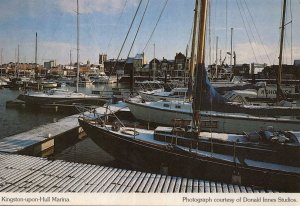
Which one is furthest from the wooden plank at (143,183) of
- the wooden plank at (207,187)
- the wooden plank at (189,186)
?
the wooden plank at (207,187)

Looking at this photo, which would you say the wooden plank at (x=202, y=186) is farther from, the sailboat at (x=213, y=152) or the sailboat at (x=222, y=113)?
the sailboat at (x=222, y=113)

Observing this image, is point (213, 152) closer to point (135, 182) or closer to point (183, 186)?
point (183, 186)

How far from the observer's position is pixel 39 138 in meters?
11.9

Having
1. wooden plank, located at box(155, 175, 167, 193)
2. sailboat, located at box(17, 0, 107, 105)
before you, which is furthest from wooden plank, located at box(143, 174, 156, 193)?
sailboat, located at box(17, 0, 107, 105)

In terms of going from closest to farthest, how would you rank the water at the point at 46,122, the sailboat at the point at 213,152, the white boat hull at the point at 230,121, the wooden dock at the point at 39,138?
1. the sailboat at the point at 213,152
2. the wooden dock at the point at 39,138
3. the water at the point at 46,122
4. the white boat hull at the point at 230,121

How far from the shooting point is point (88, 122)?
10555mm

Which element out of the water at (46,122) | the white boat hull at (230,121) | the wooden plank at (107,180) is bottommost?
the water at (46,122)

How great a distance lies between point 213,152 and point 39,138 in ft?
24.0

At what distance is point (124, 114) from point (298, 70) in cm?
3885

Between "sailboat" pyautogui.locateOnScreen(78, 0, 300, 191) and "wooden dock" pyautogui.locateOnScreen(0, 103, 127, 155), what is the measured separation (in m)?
2.46

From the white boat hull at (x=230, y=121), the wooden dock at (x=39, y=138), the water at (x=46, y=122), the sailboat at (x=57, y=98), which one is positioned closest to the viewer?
the wooden dock at (x=39, y=138)

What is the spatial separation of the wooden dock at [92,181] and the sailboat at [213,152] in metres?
1.09

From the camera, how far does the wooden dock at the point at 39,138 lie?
10484 millimetres

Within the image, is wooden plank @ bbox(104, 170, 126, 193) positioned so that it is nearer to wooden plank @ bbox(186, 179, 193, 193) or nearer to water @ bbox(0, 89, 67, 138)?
wooden plank @ bbox(186, 179, 193, 193)
